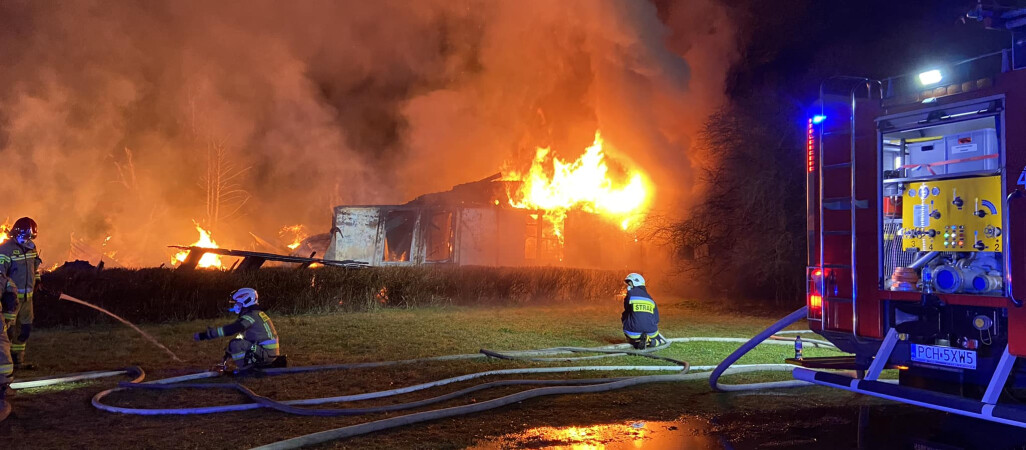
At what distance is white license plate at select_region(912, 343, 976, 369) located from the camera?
4809 millimetres

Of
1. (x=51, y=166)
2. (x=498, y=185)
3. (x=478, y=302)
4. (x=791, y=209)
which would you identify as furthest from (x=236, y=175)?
(x=791, y=209)

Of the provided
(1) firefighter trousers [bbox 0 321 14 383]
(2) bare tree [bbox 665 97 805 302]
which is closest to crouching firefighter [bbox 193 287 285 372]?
(1) firefighter trousers [bbox 0 321 14 383]

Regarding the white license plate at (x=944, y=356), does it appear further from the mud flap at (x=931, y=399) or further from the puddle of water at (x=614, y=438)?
the puddle of water at (x=614, y=438)

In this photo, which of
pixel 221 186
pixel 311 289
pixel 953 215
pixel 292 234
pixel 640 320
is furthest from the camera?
pixel 292 234

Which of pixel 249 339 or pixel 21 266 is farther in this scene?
pixel 21 266

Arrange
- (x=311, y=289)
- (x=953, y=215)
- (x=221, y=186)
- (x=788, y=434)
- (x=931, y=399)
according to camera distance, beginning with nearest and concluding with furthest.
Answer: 1. (x=931, y=399)
2. (x=788, y=434)
3. (x=953, y=215)
4. (x=311, y=289)
5. (x=221, y=186)

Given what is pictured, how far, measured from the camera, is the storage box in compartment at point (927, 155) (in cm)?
549

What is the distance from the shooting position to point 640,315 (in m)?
9.55

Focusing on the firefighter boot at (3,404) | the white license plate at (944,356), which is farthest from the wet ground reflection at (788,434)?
the firefighter boot at (3,404)

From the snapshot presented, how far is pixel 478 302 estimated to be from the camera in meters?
18.4

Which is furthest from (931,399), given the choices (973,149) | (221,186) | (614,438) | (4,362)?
(221,186)

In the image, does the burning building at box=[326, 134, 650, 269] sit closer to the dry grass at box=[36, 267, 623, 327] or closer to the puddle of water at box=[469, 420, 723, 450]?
the dry grass at box=[36, 267, 623, 327]

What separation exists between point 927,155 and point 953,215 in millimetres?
643

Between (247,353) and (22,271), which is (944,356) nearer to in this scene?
(247,353)
